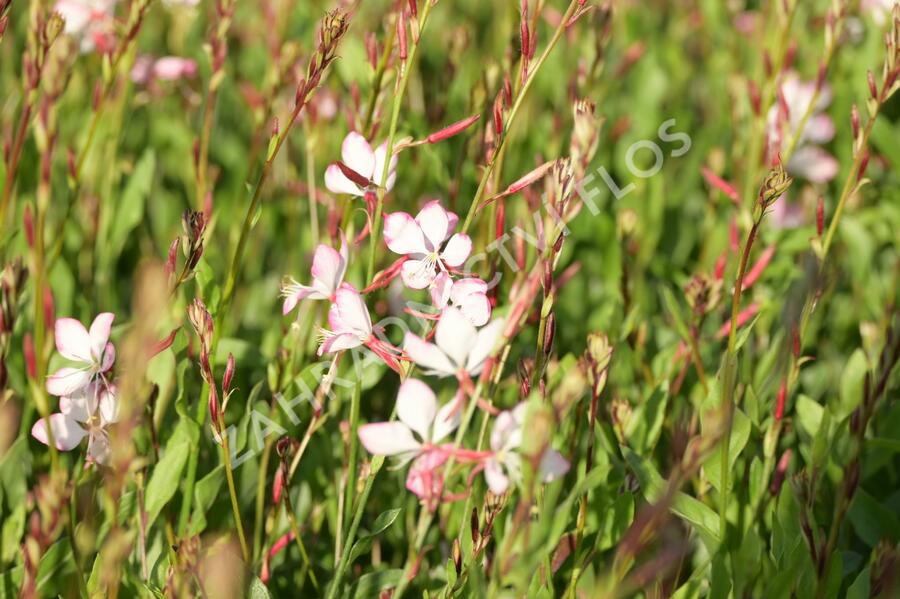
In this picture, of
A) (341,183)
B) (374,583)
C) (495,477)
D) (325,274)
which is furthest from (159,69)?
(495,477)

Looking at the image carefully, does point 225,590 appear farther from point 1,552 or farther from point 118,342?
point 118,342

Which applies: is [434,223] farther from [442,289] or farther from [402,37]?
[402,37]

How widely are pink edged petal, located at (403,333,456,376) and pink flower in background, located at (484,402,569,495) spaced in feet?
0.24

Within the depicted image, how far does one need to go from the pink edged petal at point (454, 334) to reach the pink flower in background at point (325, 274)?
21 cm

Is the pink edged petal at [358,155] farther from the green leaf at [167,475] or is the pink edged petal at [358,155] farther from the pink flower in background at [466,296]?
the green leaf at [167,475]

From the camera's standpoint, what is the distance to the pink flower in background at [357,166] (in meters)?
1.08

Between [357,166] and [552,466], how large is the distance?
1.52 feet

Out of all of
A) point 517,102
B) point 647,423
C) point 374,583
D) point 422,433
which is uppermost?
point 517,102

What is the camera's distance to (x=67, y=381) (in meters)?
1.01

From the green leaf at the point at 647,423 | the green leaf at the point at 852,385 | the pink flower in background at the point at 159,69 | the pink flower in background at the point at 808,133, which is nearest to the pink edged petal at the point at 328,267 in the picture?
the green leaf at the point at 647,423

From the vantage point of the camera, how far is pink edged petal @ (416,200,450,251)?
101 cm

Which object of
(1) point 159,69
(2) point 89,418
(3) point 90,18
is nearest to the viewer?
(2) point 89,418

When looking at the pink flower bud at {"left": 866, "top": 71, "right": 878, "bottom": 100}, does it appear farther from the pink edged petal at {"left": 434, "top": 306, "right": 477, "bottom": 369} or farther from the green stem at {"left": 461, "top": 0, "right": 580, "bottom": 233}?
the pink edged petal at {"left": 434, "top": 306, "right": 477, "bottom": 369}

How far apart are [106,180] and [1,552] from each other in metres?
0.81
